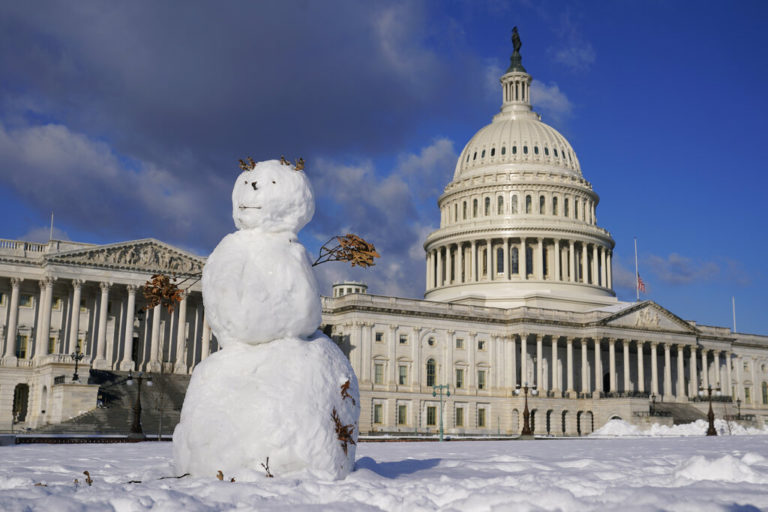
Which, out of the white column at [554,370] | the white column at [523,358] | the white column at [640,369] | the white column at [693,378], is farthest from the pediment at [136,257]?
the white column at [693,378]

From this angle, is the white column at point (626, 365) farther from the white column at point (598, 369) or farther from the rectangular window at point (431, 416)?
the rectangular window at point (431, 416)

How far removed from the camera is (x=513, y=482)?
12.7 m

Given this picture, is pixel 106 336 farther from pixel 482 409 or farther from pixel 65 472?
pixel 65 472

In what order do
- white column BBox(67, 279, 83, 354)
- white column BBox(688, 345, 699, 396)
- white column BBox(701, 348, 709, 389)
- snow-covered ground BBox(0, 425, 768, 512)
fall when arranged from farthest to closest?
white column BBox(701, 348, 709, 389)
white column BBox(688, 345, 699, 396)
white column BBox(67, 279, 83, 354)
snow-covered ground BBox(0, 425, 768, 512)

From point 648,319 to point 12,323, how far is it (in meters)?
57.1

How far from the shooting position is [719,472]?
13.5m

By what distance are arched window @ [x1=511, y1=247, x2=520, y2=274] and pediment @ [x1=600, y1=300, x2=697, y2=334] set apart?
12.7 metres

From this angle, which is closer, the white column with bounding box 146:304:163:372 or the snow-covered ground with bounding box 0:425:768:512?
the snow-covered ground with bounding box 0:425:768:512

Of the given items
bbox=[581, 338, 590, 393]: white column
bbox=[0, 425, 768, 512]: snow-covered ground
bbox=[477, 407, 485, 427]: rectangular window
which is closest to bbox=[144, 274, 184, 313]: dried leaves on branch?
bbox=[0, 425, 768, 512]: snow-covered ground

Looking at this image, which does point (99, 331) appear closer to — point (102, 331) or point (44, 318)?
point (102, 331)

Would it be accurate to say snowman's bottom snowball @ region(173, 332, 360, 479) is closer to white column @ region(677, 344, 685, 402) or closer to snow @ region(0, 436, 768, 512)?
snow @ region(0, 436, 768, 512)

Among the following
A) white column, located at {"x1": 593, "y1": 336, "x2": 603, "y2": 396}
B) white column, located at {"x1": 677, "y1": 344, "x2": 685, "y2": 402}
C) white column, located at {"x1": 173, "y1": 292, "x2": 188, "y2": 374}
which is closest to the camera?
white column, located at {"x1": 173, "y1": 292, "x2": 188, "y2": 374}

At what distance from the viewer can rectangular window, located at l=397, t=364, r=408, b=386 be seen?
7641 cm

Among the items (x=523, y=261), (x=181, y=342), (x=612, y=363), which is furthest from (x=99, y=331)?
(x=612, y=363)
